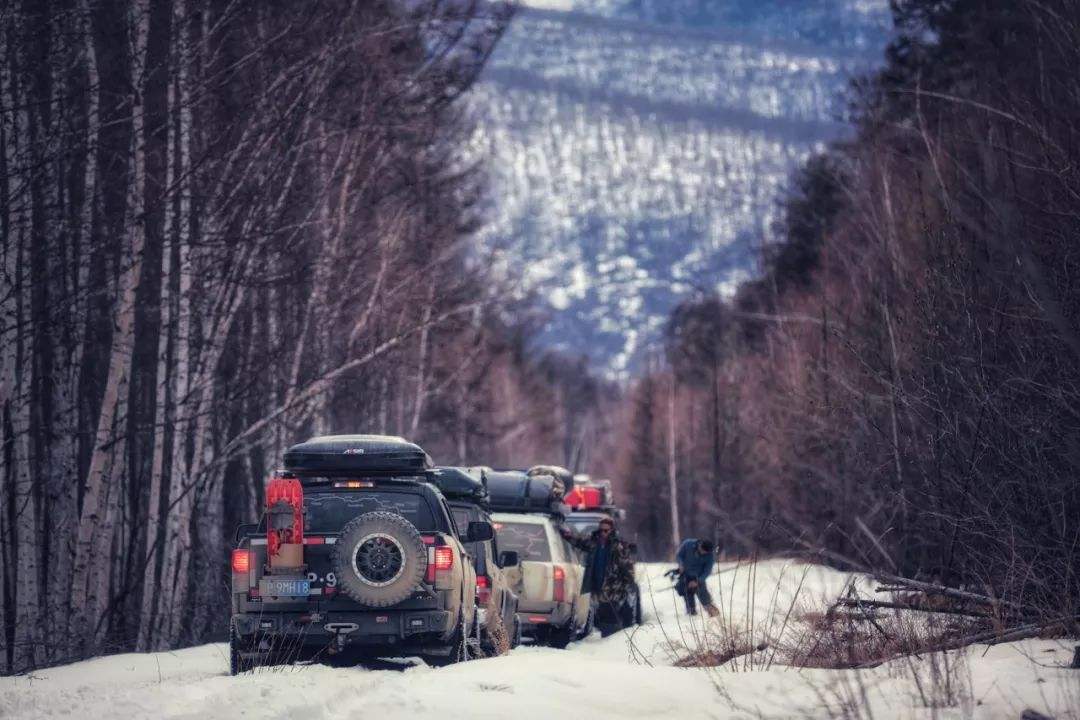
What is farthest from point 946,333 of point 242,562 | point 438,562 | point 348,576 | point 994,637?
point 242,562

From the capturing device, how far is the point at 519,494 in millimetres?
20688

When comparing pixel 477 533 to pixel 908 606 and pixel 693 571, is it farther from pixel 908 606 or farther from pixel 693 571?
pixel 693 571

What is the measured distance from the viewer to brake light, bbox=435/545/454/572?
13.6 m

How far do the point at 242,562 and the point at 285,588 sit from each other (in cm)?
48

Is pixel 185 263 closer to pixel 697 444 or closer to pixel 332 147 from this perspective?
pixel 332 147

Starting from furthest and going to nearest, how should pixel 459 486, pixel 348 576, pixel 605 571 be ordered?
pixel 605 571, pixel 459 486, pixel 348 576

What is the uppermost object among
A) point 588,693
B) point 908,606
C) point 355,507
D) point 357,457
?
point 357,457

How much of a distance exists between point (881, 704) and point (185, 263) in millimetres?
12850

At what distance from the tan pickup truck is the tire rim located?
676 cm

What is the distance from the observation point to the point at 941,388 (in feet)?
49.2

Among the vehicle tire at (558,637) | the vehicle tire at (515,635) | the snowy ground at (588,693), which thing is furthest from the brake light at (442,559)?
the vehicle tire at (558,637)

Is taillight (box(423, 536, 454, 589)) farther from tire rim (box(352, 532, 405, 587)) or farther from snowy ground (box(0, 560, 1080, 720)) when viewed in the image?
snowy ground (box(0, 560, 1080, 720))

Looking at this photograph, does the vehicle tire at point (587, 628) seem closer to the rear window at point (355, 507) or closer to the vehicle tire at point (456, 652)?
the vehicle tire at point (456, 652)

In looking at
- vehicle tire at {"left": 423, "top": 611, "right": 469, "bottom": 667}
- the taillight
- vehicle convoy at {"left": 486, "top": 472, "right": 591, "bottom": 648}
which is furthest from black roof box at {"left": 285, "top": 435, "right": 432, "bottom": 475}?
vehicle convoy at {"left": 486, "top": 472, "right": 591, "bottom": 648}
